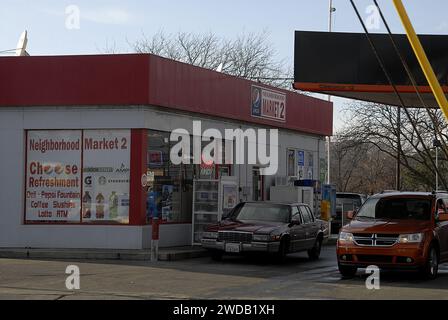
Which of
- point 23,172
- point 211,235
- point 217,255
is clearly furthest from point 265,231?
point 23,172

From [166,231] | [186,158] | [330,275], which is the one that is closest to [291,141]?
[186,158]

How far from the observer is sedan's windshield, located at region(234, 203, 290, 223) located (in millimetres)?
17706

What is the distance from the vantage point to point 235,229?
16.8 metres

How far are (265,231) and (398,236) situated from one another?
150 inches

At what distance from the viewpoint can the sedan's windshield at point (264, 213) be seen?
58.1 feet

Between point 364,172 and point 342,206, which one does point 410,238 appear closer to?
point 342,206

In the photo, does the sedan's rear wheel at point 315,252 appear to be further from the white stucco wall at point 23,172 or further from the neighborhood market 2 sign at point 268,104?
the neighborhood market 2 sign at point 268,104

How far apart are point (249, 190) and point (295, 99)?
4.90 metres

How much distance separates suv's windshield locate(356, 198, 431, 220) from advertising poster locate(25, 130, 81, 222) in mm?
7890

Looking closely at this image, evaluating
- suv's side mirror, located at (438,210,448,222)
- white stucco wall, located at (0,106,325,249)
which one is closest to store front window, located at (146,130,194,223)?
white stucco wall, located at (0,106,325,249)

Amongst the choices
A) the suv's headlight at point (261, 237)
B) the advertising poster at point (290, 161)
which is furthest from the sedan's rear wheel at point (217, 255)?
the advertising poster at point (290, 161)

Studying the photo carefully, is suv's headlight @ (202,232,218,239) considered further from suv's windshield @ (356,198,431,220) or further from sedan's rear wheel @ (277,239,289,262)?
suv's windshield @ (356,198,431,220)
